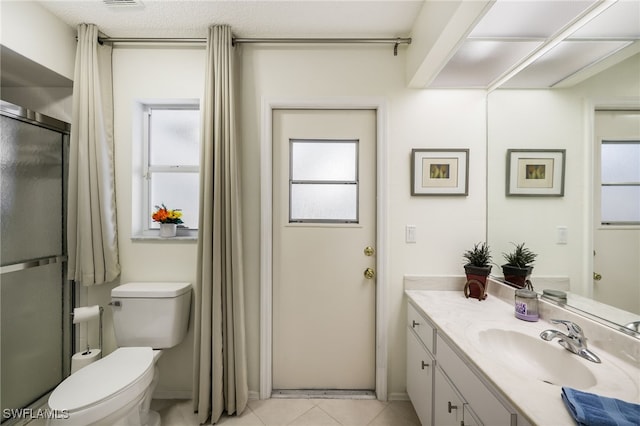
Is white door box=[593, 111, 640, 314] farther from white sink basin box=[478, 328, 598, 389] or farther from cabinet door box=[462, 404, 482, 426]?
cabinet door box=[462, 404, 482, 426]

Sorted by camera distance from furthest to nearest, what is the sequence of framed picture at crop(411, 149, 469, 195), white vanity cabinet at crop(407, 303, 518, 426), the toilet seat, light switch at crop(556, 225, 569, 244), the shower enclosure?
1. framed picture at crop(411, 149, 469, 195)
2. the shower enclosure
3. light switch at crop(556, 225, 569, 244)
4. the toilet seat
5. white vanity cabinet at crop(407, 303, 518, 426)

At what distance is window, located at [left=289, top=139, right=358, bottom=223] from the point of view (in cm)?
183

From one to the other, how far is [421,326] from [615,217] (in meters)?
0.98

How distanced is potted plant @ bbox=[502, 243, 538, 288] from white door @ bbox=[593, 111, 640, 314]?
13.4 inches

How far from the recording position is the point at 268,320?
5.74 feet

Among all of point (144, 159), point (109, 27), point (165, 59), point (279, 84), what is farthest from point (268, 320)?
point (109, 27)

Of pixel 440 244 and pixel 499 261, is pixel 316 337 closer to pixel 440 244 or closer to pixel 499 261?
pixel 440 244

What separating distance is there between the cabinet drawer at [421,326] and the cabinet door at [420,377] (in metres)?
0.05

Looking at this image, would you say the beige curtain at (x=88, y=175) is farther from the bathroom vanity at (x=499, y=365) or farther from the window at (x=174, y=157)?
the bathroom vanity at (x=499, y=365)

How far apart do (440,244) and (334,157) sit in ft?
3.17

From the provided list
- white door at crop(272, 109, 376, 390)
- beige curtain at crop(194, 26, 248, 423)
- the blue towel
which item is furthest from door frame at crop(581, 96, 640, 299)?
beige curtain at crop(194, 26, 248, 423)

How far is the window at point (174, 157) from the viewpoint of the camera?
6.28 ft

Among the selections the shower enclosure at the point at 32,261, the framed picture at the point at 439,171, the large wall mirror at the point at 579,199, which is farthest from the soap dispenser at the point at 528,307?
the shower enclosure at the point at 32,261

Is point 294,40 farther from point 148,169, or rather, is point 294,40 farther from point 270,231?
point 148,169
